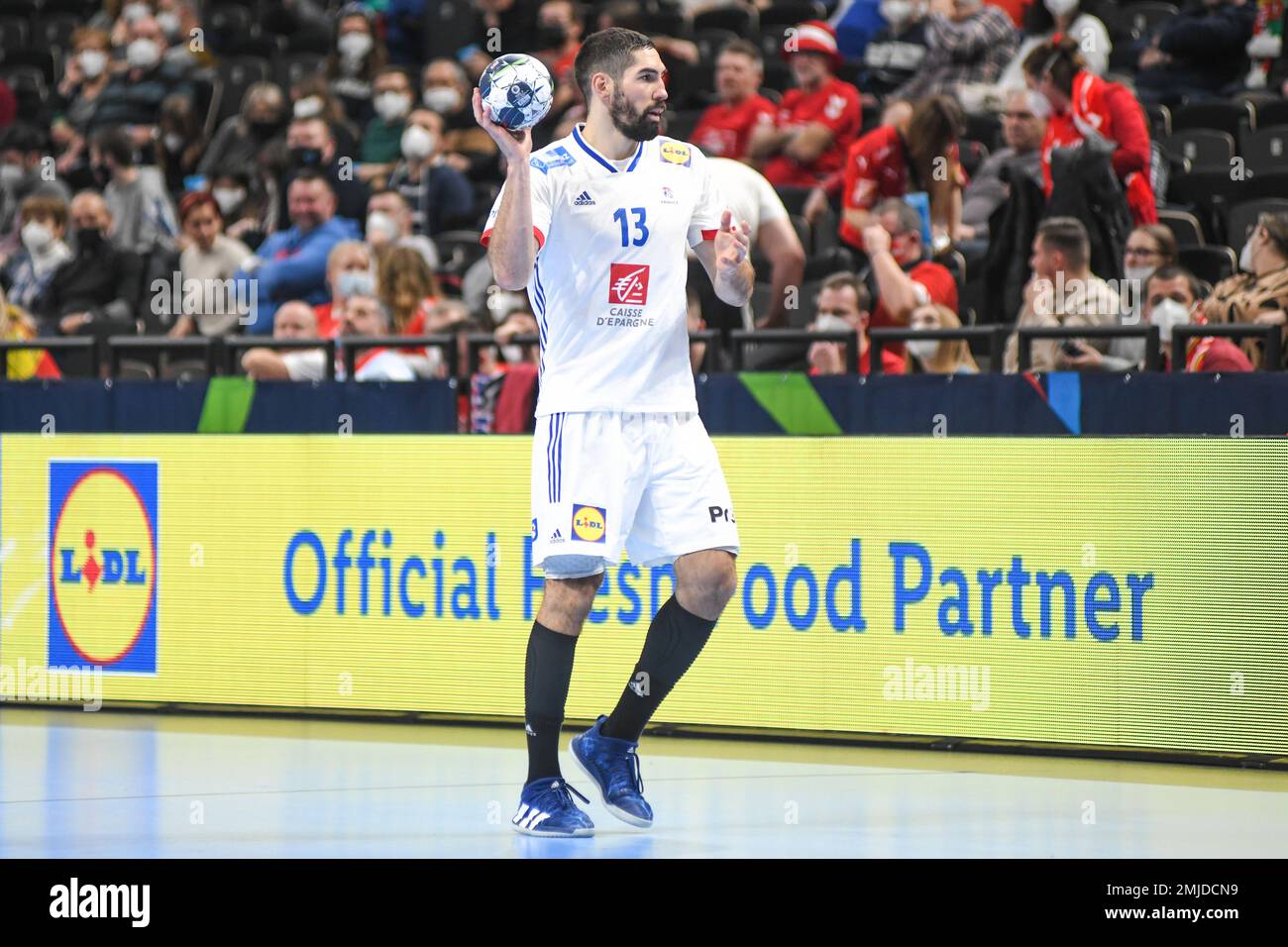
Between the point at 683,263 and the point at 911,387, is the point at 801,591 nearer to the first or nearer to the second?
the point at 911,387

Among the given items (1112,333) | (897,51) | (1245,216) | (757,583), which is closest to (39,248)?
(897,51)

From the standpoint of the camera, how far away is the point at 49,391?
32.4 ft

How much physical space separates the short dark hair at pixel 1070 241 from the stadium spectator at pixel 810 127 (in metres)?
3.05

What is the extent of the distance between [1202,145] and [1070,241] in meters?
2.90

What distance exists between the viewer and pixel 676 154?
6.55 meters

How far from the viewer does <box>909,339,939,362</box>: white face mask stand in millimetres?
8719

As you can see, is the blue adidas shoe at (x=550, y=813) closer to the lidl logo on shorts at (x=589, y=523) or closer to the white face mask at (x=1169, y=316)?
the lidl logo on shorts at (x=589, y=523)

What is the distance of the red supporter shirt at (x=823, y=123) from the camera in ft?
39.1

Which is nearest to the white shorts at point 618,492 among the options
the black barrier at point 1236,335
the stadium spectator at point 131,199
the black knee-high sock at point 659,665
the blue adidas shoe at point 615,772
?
the black knee-high sock at point 659,665

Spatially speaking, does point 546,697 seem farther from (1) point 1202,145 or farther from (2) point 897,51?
(2) point 897,51

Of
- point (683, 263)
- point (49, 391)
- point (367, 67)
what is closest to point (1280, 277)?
point (683, 263)

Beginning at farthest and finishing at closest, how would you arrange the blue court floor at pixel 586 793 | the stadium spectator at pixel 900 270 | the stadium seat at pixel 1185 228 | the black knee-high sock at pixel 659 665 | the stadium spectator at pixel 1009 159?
the stadium spectator at pixel 1009 159 → the stadium seat at pixel 1185 228 → the stadium spectator at pixel 900 270 → the black knee-high sock at pixel 659 665 → the blue court floor at pixel 586 793

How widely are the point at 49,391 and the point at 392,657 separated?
2285 millimetres

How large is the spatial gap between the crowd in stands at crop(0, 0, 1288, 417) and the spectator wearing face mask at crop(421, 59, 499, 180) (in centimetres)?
2
